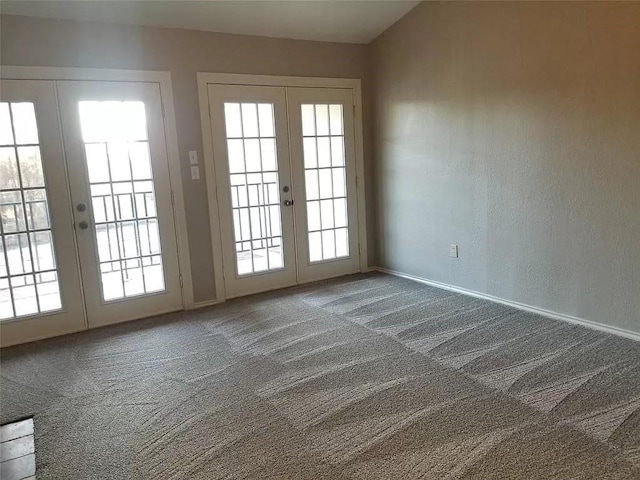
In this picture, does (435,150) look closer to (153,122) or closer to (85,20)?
(153,122)

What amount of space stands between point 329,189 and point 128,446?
3324 mm

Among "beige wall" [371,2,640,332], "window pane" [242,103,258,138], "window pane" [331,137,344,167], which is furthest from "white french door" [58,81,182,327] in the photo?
"beige wall" [371,2,640,332]

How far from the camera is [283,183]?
4719 millimetres

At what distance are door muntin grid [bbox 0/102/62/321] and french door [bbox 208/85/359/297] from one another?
1.42 m

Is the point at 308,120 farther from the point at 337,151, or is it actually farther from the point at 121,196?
the point at 121,196

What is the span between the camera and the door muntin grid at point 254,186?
444 cm

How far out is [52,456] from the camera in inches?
86.9

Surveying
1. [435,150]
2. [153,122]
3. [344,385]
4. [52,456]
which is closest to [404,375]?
[344,385]

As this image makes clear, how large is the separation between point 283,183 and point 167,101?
1316 millimetres

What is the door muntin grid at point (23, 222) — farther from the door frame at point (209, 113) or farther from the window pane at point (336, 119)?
the window pane at point (336, 119)

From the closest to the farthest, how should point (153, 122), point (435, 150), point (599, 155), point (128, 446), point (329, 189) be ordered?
point (128, 446) < point (599, 155) < point (153, 122) < point (435, 150) < point (329, 189)

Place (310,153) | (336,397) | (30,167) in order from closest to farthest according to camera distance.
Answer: (336,397) → (30,167) → (310,153)

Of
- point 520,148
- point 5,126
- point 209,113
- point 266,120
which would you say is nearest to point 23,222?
point 5,126

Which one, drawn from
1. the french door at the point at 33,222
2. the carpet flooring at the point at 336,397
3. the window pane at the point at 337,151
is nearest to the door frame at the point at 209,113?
the window pane at the point at 337,151
